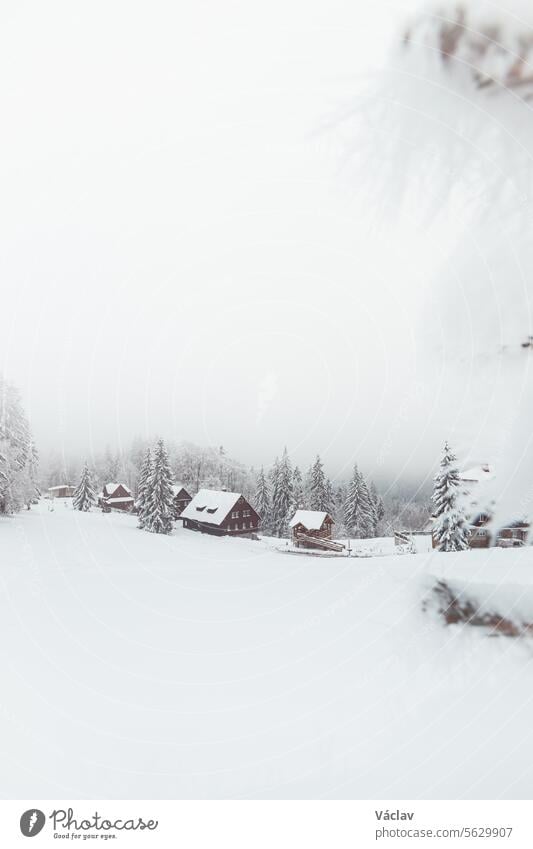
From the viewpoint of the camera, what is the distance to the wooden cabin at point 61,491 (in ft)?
9.53

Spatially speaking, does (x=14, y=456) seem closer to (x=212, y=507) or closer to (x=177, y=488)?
(x=177, y=488)

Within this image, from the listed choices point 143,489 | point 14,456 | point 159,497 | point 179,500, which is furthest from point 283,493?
point 14,456

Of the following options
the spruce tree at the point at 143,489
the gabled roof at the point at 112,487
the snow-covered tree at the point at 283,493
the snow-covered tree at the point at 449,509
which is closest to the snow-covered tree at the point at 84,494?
the gabled roof at the point at 112,487

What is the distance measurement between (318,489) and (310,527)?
0.24 metres

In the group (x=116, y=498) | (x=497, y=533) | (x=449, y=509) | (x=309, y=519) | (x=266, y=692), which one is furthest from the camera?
(x=116, y=498)

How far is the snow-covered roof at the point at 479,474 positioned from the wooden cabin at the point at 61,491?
2458mm

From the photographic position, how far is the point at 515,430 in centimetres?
202

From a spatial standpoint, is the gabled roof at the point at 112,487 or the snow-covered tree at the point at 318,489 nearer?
the snow-covered tree at the point at 318,489

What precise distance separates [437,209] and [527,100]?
513 millimetres

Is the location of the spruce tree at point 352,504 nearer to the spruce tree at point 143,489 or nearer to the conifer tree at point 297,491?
the conifer tree at point 297,491

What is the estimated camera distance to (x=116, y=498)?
110 inches

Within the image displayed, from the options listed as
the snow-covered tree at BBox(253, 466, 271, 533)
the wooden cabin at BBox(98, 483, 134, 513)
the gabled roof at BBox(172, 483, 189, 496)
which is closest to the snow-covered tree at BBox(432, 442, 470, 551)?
the snow-covered tree at BBox(253, 466, 271, 533)

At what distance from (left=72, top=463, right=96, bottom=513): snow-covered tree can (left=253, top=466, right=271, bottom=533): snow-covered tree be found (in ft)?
3.65
